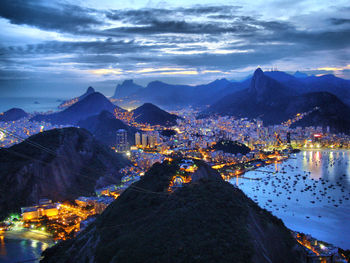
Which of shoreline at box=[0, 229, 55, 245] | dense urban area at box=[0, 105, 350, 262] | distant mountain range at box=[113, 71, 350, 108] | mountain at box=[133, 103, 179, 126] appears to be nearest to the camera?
shoreline at box=[0, 229, 55, 245]

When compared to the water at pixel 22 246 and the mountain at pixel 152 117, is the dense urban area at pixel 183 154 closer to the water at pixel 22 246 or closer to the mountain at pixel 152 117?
the water at pixel 22 246

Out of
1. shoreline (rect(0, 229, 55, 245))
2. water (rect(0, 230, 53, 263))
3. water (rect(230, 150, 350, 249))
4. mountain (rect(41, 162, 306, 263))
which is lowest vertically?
water (rect(230, 150, 350, 249))

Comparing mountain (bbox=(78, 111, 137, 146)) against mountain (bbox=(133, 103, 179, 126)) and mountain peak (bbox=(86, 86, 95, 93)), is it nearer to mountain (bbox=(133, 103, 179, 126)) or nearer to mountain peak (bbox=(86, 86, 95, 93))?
mountain (bbox=(133, 103, 179, 126))

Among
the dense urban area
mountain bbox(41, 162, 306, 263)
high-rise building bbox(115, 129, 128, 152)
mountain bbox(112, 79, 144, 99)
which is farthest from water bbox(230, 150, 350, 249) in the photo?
mountain bbox(112, 79, 144, 99)

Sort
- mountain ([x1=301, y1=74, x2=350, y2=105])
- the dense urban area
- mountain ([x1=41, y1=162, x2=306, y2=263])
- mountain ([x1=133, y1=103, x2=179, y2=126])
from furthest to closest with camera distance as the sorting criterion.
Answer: mountain ([x1=301, y1=74, x2=350, y2=105]) < mountain ([x1=133, y1=103, x2=179, y2=126]) < the dense urban area < mountain ([x1=41, y1=162, x2=306, y2=263])

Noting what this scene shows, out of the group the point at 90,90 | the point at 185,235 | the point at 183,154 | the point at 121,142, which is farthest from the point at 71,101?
the point at 185,235

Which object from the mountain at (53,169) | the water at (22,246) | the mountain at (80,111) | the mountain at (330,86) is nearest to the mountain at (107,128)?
the mountain at (80,111)

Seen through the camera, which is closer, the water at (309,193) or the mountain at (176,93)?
the water at (309,193)
